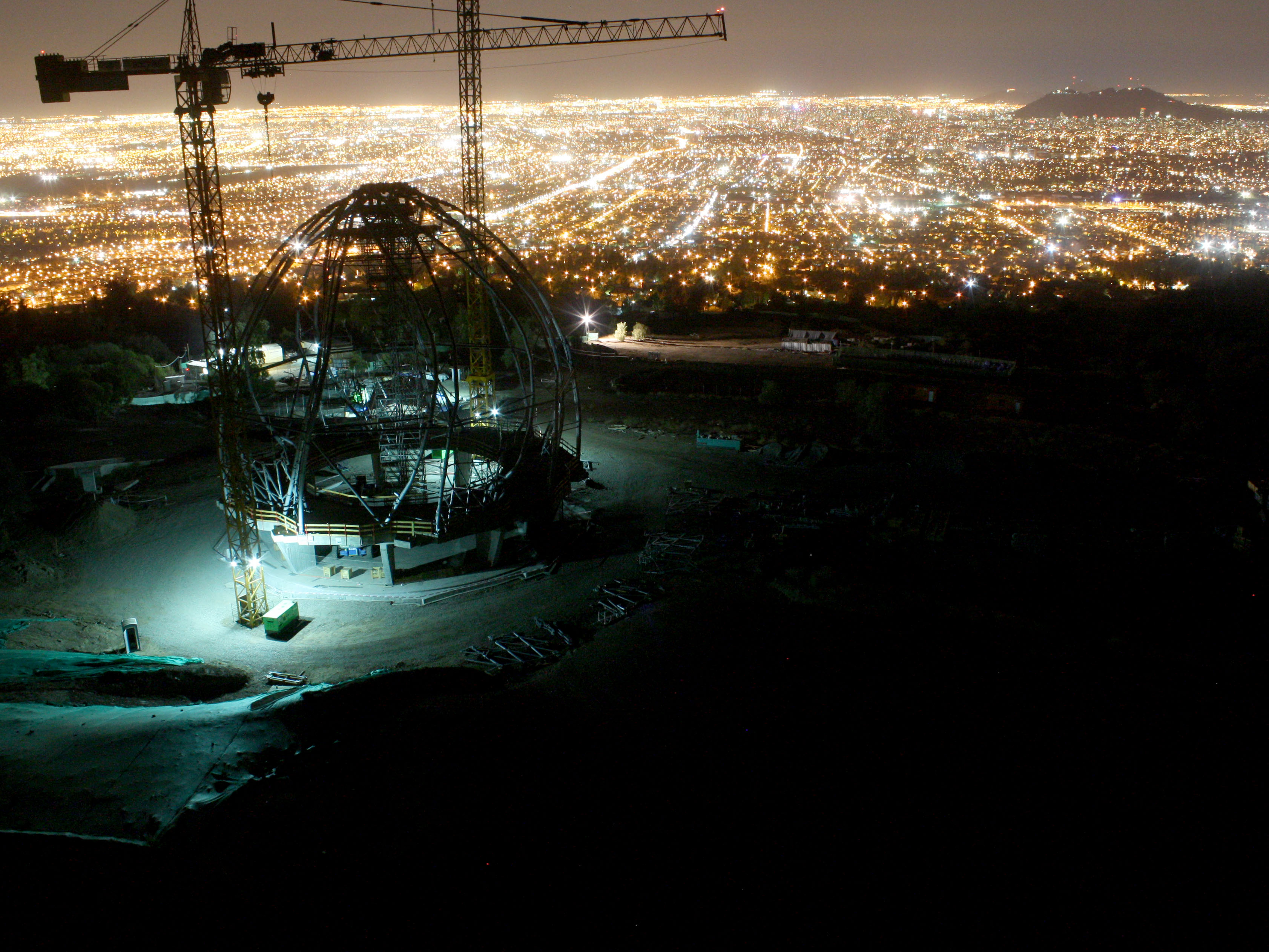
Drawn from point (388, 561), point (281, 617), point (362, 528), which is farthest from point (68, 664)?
point (388, 561)

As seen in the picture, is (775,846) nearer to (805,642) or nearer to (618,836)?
(618,836)

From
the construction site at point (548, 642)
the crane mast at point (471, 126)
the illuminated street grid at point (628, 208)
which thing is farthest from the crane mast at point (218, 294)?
the illuminated street grid at point (628, 208)

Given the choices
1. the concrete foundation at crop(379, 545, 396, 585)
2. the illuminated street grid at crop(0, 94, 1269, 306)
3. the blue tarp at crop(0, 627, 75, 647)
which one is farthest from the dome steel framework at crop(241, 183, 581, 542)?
the illuminated street grid at crop(0, 94, 1269, 306)

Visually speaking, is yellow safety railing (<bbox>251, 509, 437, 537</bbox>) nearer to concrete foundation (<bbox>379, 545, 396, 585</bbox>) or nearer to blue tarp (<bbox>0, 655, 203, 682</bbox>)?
concrete foundation (<bbox>379, 545, 396, 585</bbox>)

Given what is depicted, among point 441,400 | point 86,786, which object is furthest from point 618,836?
point 441,400

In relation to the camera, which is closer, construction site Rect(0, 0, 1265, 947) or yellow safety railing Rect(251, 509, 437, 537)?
construction site Rect(0, 0, 1265, 947)

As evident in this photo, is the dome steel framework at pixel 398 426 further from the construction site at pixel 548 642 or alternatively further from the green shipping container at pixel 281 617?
the green shipping container at pixel 281 617
